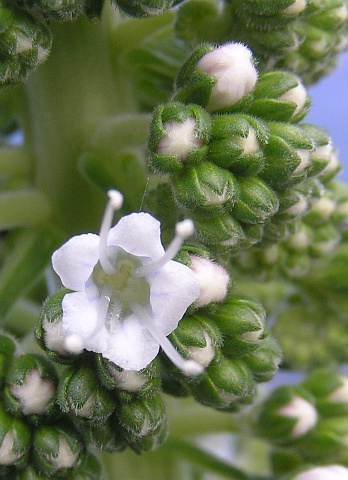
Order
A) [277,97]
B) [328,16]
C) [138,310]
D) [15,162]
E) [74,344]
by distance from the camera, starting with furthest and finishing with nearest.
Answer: [15,162] < [328,16] < [277,97] < [138,310] < [74,344]

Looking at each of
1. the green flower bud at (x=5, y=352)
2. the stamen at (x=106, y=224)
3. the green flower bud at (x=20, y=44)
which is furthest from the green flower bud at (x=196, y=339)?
the green flower bud at (x=20, y=44)

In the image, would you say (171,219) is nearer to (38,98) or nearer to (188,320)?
(188,320)

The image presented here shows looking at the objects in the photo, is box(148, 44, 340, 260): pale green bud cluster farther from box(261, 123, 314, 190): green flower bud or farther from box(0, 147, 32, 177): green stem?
box(0, 147, 32, 177): green stem

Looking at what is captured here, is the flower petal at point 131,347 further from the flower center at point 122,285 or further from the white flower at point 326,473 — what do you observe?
the white flower at point 326,473

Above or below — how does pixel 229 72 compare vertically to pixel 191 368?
above

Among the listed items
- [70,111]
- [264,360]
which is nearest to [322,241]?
[264,360]

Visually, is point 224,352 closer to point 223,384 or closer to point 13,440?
point 223,384
